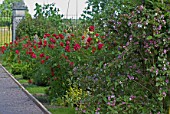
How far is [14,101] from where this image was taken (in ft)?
39.7

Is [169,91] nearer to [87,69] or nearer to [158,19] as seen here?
[158,19]

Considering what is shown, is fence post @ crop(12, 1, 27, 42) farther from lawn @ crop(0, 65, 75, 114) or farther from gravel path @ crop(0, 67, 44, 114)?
gravel path @ crop(0, 67, 44, 114)

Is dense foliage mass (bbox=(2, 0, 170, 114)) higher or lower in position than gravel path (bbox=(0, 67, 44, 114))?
higher

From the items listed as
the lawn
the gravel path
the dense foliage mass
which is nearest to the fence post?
the lawn

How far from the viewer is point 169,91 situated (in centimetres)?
625

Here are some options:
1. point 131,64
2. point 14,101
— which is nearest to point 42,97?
point 14,101

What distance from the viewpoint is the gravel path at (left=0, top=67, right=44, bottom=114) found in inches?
419

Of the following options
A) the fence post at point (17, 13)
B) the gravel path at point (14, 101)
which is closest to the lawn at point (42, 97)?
the gravel path at point (14, 101)

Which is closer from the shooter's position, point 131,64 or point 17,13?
point 131,64

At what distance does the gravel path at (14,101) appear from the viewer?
10648 mm

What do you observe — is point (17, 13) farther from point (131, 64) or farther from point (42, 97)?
point (131, 64)

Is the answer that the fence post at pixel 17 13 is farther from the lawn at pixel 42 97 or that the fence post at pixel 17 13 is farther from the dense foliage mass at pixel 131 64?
the dense foliage mass at pixel 131 64

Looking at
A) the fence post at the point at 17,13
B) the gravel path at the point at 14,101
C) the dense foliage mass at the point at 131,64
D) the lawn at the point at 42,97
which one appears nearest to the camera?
the dense foliage mass at the point at 131,64

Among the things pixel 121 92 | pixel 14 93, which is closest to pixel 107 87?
pixel 121 92
